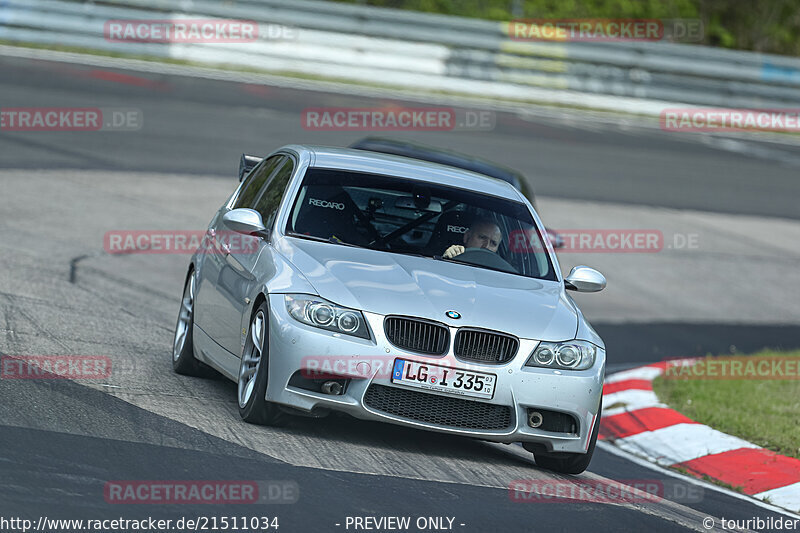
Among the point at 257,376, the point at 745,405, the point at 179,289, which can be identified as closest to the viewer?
the point at 257,376

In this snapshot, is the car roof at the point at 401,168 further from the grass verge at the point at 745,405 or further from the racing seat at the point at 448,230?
the grass verge at the point at 745,405

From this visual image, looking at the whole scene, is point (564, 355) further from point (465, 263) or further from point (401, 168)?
point (401, 168)

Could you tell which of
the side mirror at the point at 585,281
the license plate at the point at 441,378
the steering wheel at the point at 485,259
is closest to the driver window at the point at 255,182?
the steering wheel at the point at 485,259

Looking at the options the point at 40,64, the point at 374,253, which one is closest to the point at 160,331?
the point at 374,253

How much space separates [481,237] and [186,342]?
198 cm

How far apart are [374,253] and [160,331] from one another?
302 cm

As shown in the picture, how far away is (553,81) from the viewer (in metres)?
27.5

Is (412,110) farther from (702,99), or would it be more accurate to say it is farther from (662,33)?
(662,33)

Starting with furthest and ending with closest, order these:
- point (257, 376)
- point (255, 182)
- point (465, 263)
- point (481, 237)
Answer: point (255, 182) < point (481, 237) < point (465, 263) < point (257, 376)

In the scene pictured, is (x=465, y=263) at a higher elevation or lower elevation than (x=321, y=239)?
lower

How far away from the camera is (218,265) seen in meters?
8.08

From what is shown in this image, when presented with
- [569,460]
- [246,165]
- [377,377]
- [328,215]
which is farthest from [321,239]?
[246,165]

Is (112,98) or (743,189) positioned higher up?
(112,98)

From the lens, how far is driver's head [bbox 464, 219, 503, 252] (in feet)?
25.9
